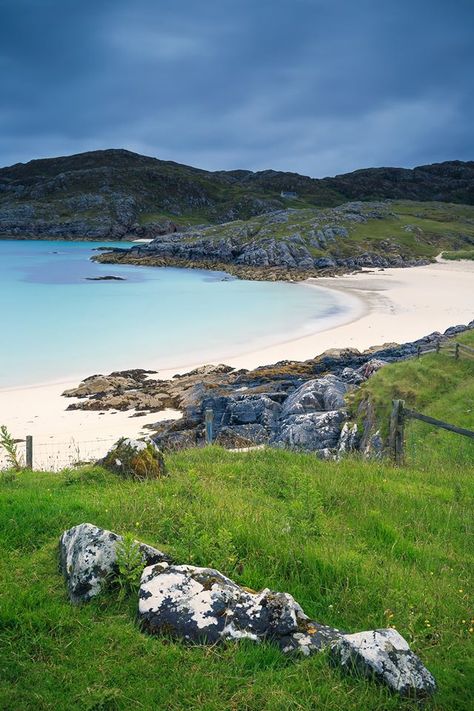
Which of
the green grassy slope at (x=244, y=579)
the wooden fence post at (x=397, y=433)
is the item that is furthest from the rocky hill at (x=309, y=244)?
the green grassy slope at (x=244, y=579)

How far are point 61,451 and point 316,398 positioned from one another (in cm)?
1055

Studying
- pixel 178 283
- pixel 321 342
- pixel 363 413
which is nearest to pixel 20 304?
pixel 178 283

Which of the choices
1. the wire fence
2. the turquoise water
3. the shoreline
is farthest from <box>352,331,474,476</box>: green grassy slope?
the turquoise water

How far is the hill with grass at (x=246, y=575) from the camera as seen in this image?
15.2 feet

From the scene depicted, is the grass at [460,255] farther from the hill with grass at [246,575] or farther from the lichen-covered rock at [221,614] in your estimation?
the lichen-covered rock at [221,614]

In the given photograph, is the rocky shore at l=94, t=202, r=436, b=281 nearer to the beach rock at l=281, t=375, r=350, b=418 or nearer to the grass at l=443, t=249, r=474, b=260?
the grass at l=443, t=249, r=474, b=260

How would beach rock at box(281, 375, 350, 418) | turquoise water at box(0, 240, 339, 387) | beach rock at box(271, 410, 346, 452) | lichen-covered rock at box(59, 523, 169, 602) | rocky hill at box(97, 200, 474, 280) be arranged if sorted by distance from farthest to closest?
rocky hill at box(97, 200, 474, 280) → turquoise water at box(0, 240, 339, 387) → beach rock at box(281, 375, 350, 418) → beach rock at box(271, 410, 346, 452) → lichen-covered rock at box(59, 523, 169, 602)

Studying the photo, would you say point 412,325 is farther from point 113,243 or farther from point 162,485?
point 113,243

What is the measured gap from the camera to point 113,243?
585 feet

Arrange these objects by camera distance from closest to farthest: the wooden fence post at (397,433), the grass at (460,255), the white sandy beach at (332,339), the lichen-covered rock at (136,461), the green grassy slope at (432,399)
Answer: the lichen-covered rock at (136,461) → the wooden fence post at (397,433) → the green grassy slope at (432,399) → the white sandy beach at (332,339) → the grass at (460,255)

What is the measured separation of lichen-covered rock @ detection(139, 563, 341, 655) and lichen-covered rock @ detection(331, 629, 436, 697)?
302mm

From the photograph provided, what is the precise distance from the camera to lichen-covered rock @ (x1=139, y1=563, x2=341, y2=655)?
5.17 meters

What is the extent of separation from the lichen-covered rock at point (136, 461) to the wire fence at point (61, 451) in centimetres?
794

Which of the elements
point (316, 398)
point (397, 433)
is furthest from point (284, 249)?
point (397, 433)
